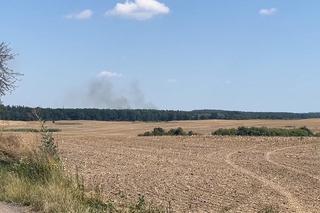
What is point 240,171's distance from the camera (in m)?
31.5

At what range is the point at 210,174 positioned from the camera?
29422mm

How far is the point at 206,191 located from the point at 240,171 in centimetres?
868

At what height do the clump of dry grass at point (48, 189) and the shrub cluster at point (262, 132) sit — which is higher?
the shrub cluster at point (262, 132)

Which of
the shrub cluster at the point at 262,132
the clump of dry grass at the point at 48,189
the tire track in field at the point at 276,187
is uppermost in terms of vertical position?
the shrub cluster at the point at 262,132

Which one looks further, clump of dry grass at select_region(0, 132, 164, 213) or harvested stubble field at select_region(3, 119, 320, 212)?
harvested stubble field at select_region(3, 119, 320, 212)

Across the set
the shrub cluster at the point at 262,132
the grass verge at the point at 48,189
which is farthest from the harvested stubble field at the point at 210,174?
the shrub cluster at the point at 262,132

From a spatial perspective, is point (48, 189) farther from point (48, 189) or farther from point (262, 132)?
point (262, 132)

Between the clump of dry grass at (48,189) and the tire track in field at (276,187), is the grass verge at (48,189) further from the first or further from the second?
the tire track in field at (276,187)

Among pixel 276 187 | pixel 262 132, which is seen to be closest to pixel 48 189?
pixel 276 187

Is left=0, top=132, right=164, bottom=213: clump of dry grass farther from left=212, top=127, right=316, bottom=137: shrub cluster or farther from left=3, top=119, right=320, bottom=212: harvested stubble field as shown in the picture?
left=212, top=127, right=316, bottom=137: shrub cluster

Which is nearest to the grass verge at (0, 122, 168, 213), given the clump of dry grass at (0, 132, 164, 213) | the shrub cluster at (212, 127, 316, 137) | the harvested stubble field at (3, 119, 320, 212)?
the clump of dry grass at (0, 132, 164, 213)

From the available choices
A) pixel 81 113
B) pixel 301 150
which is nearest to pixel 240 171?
pixel 301 150

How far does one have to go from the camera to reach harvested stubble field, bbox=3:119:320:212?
20469 millimetres

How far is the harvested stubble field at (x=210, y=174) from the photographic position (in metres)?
20.5
